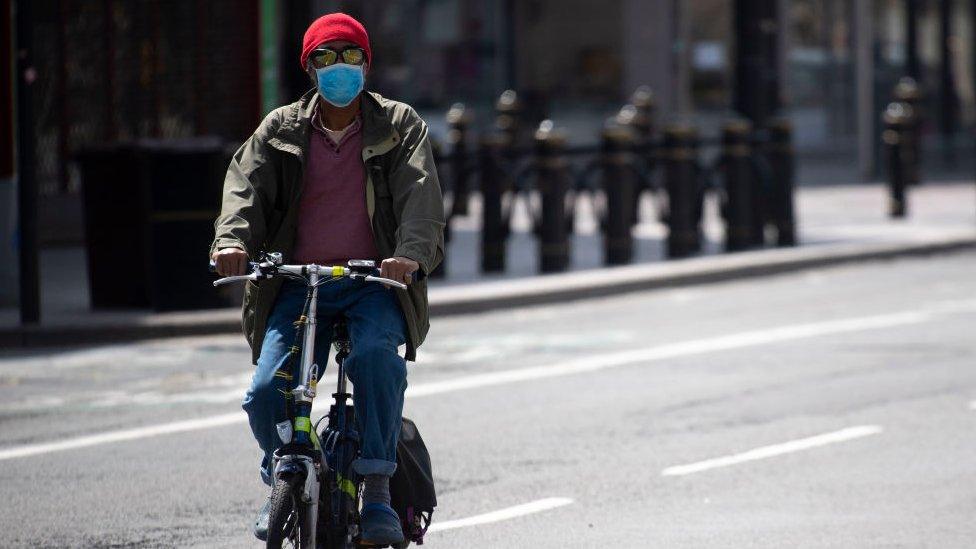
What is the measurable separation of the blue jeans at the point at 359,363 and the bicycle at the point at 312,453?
0.20 feet

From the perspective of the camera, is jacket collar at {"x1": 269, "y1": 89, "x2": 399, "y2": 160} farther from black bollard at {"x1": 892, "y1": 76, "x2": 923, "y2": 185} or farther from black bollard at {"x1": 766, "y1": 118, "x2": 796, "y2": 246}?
black bollard at {"x1": 892, "y1": 76, "x2": 923, "y2": 185}

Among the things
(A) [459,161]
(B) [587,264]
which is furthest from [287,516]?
(A) [459,161]

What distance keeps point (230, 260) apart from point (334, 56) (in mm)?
686

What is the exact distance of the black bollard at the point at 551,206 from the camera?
16219mm

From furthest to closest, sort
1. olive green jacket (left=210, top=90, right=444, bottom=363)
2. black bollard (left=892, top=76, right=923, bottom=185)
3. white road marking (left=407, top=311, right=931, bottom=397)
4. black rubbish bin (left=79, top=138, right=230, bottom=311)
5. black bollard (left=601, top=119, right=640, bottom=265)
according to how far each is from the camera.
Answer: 1. black bollard (left=892, top=76, right=923, bottom=185)
2. black bollard (left=601, top=119, right=640, bottom=265)
3. black rubbish bin (left=79, top=138, right=230, bottom=311)
4. white road marking (left=407, top=311, right=931, bottom=397)
5. olive green jacket (left=210, top=90, right=444, bottom=363)

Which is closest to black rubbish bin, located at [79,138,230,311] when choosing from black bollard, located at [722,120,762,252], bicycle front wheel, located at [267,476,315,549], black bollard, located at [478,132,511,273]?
black bollard, located at [478,132,511,273]

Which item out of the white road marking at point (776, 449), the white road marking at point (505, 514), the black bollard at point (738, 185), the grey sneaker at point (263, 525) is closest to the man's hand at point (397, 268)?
the grey sneaker at point (263, 525)

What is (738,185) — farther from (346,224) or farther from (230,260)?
(230,260)

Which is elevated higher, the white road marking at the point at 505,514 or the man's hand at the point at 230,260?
the man's hand at the point at 230,260

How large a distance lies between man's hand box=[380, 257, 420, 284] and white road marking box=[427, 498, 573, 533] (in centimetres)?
164

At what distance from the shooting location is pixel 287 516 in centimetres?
→ 535

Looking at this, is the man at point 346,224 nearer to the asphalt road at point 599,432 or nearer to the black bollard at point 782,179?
the asphalt road at point 599,432

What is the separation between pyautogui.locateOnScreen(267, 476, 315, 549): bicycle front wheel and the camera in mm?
5324

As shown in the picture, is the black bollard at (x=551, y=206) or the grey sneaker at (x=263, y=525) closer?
the grey sneaker at (x=263, y=525)
